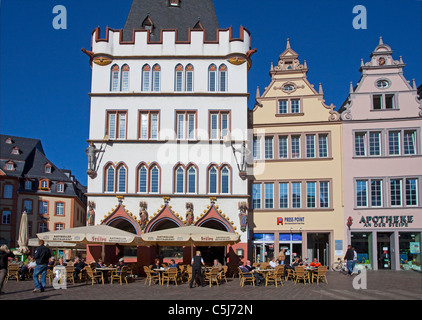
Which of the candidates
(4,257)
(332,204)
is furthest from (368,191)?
(4,257)

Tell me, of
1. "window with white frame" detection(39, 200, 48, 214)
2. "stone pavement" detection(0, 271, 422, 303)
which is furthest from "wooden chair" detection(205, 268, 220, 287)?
"window with white frame" detection(39, 200, 48, 214)

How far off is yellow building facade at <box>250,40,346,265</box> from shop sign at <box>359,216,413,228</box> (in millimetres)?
1500

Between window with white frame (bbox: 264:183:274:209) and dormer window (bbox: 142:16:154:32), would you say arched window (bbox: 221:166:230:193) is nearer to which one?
window with white frame (bbox: 264:183:274:209)

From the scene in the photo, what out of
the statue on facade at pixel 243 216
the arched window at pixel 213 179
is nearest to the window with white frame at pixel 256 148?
the arched window at pixel 213 179

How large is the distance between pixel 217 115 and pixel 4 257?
18712 millimetres

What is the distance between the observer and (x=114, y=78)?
3341 centimetres

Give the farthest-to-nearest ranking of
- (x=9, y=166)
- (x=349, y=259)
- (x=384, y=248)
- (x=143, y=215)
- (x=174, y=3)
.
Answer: (x=9, y=166) → (x=174, y=3) → (x=384, y=248) → (x=143, y=215) → (x=349, y=259)

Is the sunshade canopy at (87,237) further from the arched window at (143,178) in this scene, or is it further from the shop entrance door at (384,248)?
the shop entrance door at (384,248)

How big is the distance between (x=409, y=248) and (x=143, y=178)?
57.5 ft

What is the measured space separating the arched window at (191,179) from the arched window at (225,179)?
69.0 inches

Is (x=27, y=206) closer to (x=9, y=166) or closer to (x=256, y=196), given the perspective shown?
(x=9, y=166)

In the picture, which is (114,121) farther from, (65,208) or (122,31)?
(65,208)

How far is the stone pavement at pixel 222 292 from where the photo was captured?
56.0 feet

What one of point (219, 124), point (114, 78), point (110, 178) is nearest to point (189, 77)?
point (219, 124)
